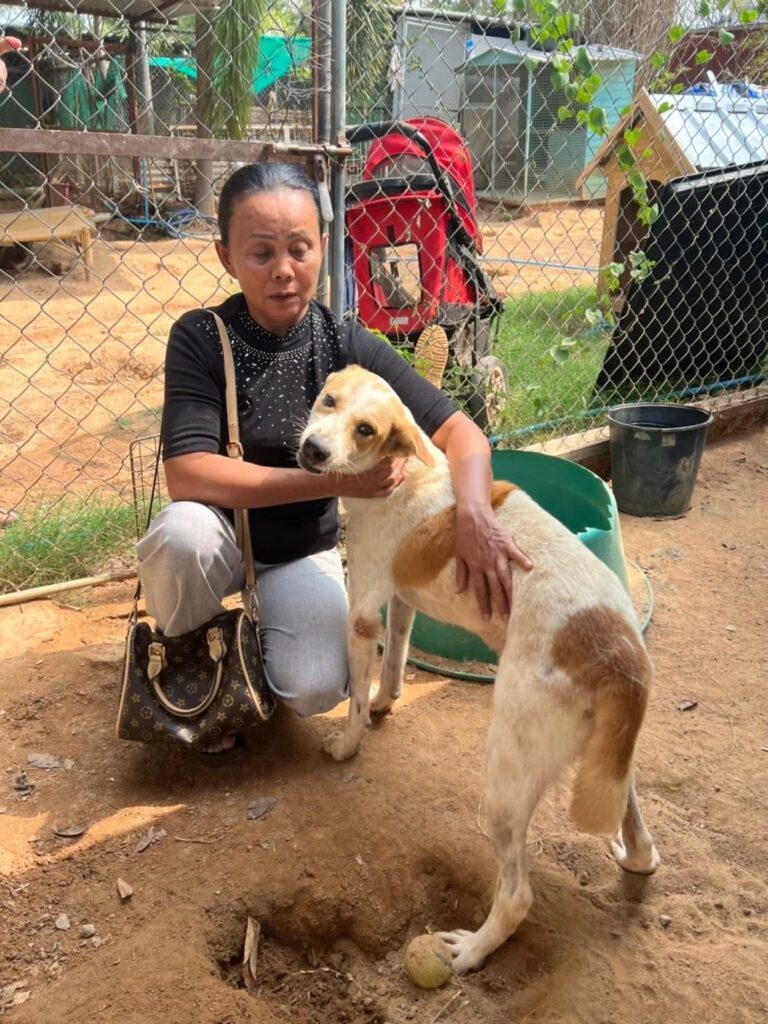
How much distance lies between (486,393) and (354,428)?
2.51 meters

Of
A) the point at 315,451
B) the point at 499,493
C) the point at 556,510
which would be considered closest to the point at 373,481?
the point at 315,451

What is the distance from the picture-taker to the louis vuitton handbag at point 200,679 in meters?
2.38

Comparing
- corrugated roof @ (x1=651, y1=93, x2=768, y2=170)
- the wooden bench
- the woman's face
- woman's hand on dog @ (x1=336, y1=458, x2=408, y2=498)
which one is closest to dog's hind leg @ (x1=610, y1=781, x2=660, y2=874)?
woman's hand on dog @ (x1=336, y1=458, x2=408, y2=498)

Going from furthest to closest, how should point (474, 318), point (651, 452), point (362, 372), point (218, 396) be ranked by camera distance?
1. point (474, 318)
2. point (651, 452)
3. point (218, 396)
4. point (362, 372)

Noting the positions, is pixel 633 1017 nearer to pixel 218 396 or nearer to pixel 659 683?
pixel 659 683

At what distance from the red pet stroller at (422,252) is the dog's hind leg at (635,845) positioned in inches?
103

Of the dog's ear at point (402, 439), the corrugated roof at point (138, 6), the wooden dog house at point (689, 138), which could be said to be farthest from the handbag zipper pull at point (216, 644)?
the corrugated roof at point (138, 6)

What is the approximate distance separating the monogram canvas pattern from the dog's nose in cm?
62

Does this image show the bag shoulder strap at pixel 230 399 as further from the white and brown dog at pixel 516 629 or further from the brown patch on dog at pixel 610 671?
the brown patch on dog at pixel 610 671

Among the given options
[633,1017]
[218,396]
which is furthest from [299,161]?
[633,1017]

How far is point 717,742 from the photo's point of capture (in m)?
2.78

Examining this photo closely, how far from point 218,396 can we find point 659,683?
1.92 meters

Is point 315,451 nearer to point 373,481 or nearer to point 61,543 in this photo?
point 373,481

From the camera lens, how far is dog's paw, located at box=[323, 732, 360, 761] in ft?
8.47
